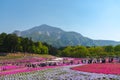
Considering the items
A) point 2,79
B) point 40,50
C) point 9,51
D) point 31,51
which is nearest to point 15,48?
point 9,51

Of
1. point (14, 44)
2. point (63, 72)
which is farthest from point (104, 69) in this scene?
point (14, 44)

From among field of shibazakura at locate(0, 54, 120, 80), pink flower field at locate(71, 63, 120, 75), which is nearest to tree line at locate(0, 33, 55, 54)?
field of shibazakura at locate(0, 54, 120, 80)

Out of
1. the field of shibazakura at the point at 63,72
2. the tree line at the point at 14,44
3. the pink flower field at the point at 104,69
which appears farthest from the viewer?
the tree line at the point at 14,44

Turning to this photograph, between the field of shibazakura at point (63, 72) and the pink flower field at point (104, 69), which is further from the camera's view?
the pink flower field at point (104, 69)

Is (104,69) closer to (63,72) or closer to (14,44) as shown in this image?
(63,72)

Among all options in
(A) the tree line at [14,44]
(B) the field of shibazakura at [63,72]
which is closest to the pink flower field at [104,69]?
(B) the field of shibazakura at [63,72]

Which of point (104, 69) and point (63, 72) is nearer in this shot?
point (63, 72)

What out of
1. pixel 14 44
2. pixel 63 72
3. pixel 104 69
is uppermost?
pixel 14 44

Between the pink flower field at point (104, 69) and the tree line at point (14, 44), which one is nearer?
the pink flower field at point (104, 69)

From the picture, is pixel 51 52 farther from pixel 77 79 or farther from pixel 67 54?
pixel 77 79

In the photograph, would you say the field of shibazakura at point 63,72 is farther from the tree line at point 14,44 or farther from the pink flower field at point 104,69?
the tree line at point 14,44

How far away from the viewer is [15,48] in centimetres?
10369

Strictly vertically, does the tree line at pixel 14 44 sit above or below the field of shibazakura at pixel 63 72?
above

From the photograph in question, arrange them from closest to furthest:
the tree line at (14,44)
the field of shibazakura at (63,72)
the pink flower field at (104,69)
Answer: the field of shibazakura at (63,72)
the pink flower field at (104,69)
the tree line at (14,44)
